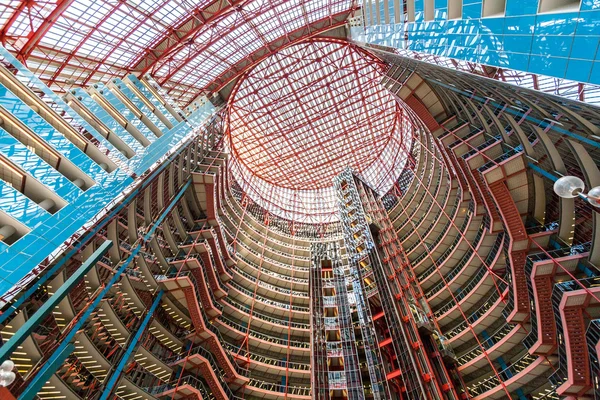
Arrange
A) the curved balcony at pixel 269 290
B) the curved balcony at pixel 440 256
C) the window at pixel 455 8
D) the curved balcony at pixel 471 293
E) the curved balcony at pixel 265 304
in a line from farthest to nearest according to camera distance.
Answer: the curved balcony at pixel 269 290 < the curved balcony at pixel 265 304 < the curved balcony at pixel 440 256 < the curved balcony at pixel 471 293 < the window at pixel 455 8

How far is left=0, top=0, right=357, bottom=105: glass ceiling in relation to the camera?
2155 cm

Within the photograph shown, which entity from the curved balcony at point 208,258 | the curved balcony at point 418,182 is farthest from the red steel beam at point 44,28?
the curved balcony at point 418,182

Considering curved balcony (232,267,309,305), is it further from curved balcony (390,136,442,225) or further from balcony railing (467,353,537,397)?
balcony railing (467,353,537,397)

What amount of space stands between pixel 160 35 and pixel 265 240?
2826 cm

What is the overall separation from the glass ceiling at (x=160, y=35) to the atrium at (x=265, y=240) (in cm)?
21

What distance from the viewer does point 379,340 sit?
96.4ft

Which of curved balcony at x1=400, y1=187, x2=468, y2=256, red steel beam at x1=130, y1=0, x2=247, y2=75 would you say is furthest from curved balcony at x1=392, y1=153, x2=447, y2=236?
red steel beam at x1=130, y1=0, x2=247, y2=75

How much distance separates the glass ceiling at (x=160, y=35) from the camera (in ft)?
70.7

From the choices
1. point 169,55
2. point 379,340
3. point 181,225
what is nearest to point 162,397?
point 181,225

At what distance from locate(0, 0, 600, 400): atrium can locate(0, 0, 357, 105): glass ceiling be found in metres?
0.21

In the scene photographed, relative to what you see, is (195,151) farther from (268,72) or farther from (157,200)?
(268,72)

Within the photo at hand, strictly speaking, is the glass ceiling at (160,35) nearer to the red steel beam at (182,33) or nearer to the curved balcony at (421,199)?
the red steel beam at (182,33)

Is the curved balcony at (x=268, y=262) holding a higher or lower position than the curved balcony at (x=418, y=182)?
lower

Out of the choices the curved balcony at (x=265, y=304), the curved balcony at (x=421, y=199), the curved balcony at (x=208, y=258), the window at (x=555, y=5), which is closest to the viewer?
the window at (x=555, y=5)
